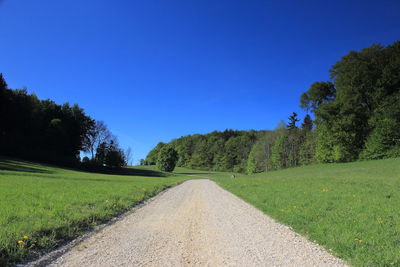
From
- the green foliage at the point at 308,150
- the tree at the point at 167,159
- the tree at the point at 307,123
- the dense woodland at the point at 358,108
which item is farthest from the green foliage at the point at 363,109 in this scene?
the tree at the point at 167,159

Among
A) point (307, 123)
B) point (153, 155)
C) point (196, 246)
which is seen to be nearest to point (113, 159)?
point (307, 123)

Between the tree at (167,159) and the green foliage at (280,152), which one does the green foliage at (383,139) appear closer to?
the green foliage at (280,152)

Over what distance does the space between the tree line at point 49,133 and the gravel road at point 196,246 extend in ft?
178

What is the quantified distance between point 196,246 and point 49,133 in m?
64.2

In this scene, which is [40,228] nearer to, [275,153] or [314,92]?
[314,92]

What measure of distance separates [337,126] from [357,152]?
555 cm

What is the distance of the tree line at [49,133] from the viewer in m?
47.5

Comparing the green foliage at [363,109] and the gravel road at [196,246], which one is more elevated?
the green foliage at [363,109]

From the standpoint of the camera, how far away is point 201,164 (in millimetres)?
110062

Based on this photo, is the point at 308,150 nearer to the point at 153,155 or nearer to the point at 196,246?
the point at 196,246

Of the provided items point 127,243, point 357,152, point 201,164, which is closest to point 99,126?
point 201,164

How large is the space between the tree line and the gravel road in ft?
178

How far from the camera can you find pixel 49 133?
56.0 meters

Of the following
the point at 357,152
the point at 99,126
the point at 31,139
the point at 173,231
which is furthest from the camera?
the point at 99,126
